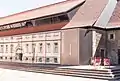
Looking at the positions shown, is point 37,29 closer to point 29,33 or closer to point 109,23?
point 29,33

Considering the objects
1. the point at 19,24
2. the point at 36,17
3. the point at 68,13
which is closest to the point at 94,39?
the point at 68,13

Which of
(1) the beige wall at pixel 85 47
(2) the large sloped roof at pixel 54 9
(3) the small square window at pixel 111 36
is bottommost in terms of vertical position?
(1) the beige wall at pixel 85 47

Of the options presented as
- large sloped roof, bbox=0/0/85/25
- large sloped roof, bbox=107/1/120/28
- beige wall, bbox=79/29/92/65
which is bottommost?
Result: beige wall, bbox=79/29/92/65

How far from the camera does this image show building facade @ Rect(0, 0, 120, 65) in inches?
944

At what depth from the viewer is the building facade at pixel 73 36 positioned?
23984 mm

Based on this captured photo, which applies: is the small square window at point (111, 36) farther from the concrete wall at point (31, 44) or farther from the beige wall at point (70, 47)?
the concrete wall at point (31, 44)

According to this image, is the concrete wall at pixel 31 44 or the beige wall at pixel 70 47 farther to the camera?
the concrete wall at pixel 31 44

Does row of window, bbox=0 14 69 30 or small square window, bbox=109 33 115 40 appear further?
row of window, bbox=0 14 69 30

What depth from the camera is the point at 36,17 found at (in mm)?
31203

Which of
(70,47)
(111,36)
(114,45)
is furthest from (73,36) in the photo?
(114,45)

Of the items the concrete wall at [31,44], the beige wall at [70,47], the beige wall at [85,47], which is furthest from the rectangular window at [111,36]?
the concrete wall at [31,44]

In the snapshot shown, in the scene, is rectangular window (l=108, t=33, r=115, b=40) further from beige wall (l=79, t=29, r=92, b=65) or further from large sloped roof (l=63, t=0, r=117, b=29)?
beige wall (l=79, t=29, r=92, b=65)

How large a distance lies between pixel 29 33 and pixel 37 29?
3.74 ft

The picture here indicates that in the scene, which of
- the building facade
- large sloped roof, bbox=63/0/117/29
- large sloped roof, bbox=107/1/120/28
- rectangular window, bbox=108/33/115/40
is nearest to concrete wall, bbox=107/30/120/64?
the building facade
